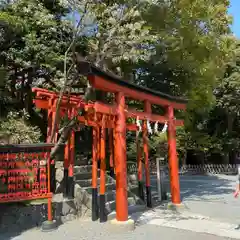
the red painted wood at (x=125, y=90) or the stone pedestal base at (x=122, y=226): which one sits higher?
the red painted wood at (x=125, y=90)

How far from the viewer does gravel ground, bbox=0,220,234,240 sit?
23.1ft

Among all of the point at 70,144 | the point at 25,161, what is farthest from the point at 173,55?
the point at 25,161

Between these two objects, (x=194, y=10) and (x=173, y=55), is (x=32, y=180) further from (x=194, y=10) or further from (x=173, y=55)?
(x=194, y=10)

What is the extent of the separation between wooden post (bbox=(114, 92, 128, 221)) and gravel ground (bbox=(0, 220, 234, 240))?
1.77 ft

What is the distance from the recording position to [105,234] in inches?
289

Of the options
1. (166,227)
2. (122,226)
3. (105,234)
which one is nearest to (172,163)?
(166,227)

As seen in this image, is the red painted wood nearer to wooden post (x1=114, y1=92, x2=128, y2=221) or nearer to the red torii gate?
the red torii gate

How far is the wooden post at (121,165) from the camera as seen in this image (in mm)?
7807

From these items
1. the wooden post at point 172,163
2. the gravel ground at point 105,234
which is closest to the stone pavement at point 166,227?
the gravel ground at point 105,234

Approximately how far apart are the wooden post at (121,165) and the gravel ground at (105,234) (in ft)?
1.77

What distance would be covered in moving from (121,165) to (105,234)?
1644 mm

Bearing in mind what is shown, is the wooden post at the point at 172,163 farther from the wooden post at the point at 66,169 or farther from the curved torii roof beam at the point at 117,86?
the wooden post at the point at 66,169

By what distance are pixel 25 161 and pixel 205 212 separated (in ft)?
18.6

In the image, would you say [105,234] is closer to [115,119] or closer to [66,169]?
[115,119]
